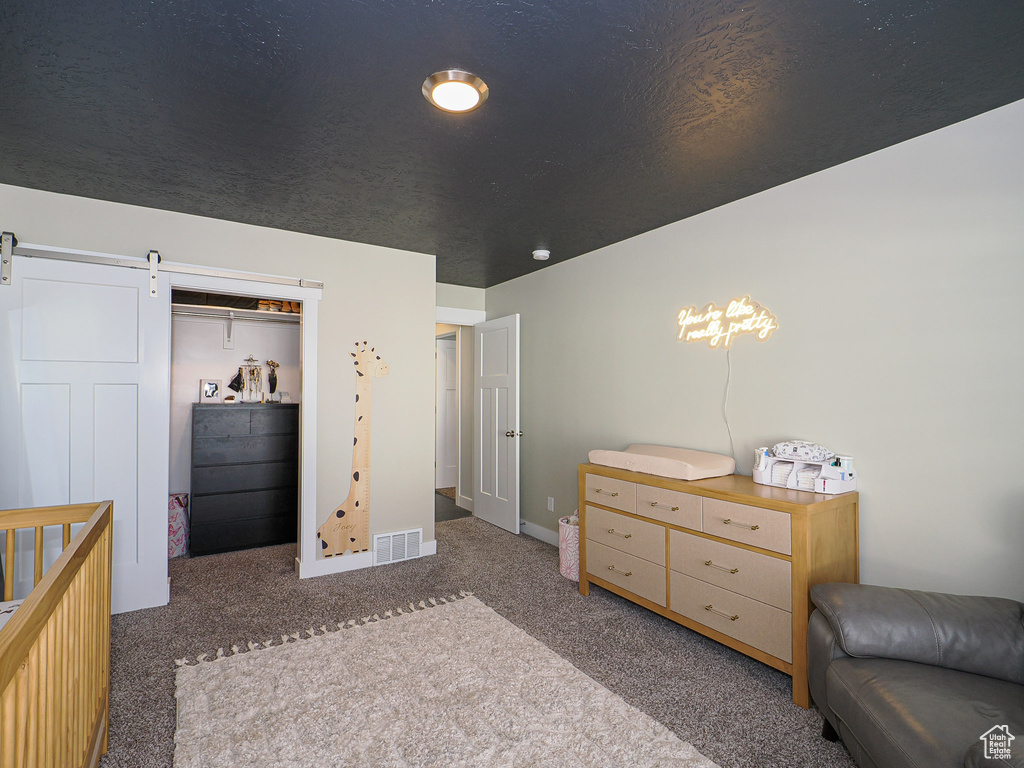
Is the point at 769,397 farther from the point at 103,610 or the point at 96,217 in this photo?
the point at 96,217

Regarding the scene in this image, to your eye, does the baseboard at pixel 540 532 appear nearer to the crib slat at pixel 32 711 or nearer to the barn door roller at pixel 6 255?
the crib slat at pixel 32 711

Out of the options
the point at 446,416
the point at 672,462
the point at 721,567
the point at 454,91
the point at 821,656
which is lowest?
the point at 821,656

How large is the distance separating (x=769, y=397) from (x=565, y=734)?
1.92 metres

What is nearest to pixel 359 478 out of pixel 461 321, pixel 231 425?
pixel 231 425

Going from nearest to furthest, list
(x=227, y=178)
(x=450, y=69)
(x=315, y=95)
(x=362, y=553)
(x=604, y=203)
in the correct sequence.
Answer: (x=450, y=69), (x=315, y=95), (x=227, y=178), (x=604, y=203), (x=362, y=553)

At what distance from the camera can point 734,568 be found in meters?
2.42

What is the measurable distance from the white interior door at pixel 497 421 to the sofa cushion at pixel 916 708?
3134mm

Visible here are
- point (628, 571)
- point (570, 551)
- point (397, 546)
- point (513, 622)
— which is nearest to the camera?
point (513, 622)

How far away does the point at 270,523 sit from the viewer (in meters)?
4.35

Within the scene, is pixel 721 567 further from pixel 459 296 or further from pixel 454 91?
pixel 459 296

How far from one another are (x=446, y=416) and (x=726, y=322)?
4.26 meters

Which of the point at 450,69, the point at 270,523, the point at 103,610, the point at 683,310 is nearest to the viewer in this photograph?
the point at 450,69

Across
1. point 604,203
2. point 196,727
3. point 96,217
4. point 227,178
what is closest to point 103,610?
point 196,727

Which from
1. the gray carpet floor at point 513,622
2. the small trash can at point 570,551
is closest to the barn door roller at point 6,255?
the gray carpet floor at point 513,622
